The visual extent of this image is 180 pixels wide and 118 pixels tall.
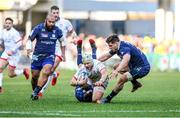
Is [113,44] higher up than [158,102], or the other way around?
[113,44]

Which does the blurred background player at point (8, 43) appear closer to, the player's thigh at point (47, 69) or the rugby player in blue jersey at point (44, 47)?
the rugby player in blue jersey at point (44, 47)

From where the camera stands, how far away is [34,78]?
77.9 ft

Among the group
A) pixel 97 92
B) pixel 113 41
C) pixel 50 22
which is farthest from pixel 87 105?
pixel 50 22

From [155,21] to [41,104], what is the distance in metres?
41.7

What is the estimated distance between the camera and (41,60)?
23281 millimetres

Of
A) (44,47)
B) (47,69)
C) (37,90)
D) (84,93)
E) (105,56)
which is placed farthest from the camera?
(44,47)

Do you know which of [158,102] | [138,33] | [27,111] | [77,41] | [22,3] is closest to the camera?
[27,111]

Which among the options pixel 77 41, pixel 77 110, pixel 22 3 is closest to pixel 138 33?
pixel 22 3

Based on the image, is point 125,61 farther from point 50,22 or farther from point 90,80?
point 50,22

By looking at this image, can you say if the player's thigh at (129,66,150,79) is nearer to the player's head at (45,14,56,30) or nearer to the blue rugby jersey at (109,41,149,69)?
the blue rugby jersey at (109,41,149,69)

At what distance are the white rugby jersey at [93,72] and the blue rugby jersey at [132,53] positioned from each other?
42 centimetres

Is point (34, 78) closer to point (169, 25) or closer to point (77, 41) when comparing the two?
point (77, 41)

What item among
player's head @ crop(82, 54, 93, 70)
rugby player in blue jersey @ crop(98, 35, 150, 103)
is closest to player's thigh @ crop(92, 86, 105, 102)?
rugby player in blue jersey @ crop(98, 35, 150, 103)

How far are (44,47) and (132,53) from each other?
8.87ft
